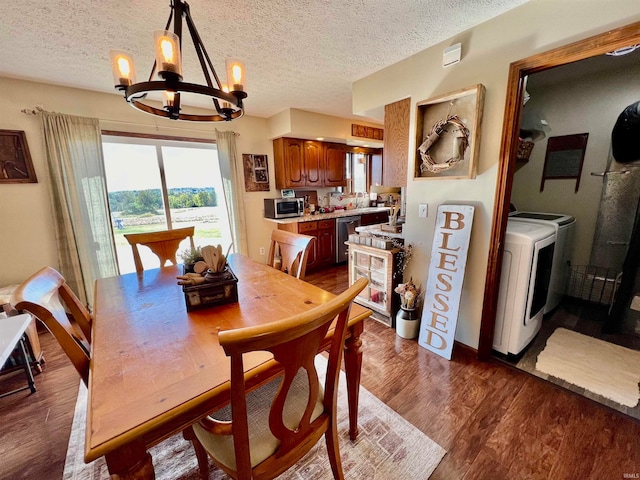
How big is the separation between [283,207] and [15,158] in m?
2.87

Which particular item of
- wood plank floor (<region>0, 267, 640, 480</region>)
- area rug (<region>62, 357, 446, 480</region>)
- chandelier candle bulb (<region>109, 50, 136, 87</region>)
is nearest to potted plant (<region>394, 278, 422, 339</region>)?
wood plank floor (<region>0, 267, 640, 480</region>)

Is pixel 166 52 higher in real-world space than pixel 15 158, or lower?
higher

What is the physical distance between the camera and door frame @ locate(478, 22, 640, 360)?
1.31m

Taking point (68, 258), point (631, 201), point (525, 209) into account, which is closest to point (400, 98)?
point (525, 209)

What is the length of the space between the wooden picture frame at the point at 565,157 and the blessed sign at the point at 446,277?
1873 millimetres

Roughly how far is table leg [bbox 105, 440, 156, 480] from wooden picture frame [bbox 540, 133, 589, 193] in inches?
159

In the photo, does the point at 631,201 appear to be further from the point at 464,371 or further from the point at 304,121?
the point at 304,121

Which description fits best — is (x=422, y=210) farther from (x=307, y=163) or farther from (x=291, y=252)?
(x=307, y=163)

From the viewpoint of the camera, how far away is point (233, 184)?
3744mm

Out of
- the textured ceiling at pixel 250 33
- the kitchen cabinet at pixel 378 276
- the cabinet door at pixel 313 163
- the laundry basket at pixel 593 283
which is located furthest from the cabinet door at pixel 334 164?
the laundry basket at pixel 593 283

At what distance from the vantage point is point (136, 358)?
92cm

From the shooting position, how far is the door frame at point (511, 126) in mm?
1314

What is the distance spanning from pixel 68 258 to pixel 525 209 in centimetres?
527

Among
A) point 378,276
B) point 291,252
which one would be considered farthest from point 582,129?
point 291,252
